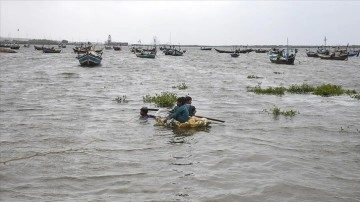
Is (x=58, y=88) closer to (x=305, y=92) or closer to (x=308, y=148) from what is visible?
(x=305, y=92)

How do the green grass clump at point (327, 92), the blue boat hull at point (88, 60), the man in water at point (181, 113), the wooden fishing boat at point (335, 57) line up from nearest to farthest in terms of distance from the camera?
the man in water at point (181, 113)
the green grass clump at point (327, 92)
the blue boat hull at point (88, 60)
the wooden fishing boat at point (335, 57)

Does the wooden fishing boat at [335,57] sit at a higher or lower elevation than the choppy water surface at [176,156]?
higher

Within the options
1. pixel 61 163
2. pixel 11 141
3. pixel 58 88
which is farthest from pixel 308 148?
pixel 58 88

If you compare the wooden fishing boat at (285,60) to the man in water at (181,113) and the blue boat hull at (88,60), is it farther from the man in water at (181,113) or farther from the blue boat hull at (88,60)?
the man in water at (181,113)

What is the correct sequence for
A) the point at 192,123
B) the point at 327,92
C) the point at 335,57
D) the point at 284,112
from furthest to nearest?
the point at 335,57 → the point at 327,92 → the point at 284,112 → the point at 192,123

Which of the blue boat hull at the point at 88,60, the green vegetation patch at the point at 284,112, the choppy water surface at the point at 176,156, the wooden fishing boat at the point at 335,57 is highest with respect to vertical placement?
the wooden fishing boat at the point at 335,57

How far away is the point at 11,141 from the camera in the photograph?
1075 cm

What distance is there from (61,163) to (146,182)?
246 centimetres

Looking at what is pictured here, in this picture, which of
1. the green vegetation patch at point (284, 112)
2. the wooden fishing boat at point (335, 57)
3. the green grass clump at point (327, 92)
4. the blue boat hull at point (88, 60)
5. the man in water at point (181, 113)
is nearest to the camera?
the man in water at point (181, 113)

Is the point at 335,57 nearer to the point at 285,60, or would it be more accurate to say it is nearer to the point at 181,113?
the point at 285,60

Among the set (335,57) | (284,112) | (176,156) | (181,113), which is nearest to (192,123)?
(181,113)

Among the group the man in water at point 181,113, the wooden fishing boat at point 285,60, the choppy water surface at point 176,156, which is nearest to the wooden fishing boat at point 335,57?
the wooden fishing boat at point 285,60

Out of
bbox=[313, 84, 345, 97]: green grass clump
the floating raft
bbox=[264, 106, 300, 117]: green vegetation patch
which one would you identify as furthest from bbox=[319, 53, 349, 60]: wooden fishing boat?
the floating raft

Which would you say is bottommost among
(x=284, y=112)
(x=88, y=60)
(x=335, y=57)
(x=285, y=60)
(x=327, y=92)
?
(x=284, y=112)
